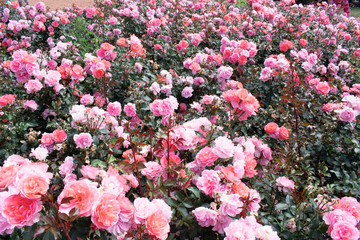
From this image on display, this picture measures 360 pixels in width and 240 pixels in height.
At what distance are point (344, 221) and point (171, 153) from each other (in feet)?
2.72

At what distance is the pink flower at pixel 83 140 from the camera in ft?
4.58

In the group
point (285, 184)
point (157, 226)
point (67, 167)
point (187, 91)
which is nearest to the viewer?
point (157, 226)

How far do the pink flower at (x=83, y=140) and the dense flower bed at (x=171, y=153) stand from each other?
0.01 meters

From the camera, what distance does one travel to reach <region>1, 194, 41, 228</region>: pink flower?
80 cm

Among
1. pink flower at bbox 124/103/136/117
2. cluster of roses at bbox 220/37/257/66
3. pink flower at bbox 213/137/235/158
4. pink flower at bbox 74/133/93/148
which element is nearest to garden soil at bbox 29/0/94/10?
cluster of roses at bbox 220/37/257/66

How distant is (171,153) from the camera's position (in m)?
1.40

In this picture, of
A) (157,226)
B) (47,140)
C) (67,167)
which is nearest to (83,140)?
(67,167)

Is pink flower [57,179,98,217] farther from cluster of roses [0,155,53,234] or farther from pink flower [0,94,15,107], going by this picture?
pink flower [0,94,15,107]

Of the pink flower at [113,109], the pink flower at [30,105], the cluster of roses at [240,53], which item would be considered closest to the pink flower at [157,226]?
the pink flower at [113,109]

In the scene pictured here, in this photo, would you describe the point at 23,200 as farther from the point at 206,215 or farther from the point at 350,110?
the point at 350,110

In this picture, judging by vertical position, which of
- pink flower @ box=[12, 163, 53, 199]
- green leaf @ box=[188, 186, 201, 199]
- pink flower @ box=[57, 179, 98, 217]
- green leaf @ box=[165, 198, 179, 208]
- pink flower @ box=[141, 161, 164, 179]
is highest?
pink flower @ box=[12, 163, 53, 199]

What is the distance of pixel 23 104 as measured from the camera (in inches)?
83.4

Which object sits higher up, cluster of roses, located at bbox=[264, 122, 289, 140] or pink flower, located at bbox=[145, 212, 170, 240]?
pink flower, located at bbox=[145, 212, 170, 240]

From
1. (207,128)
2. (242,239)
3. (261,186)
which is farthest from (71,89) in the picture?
(242,239)
